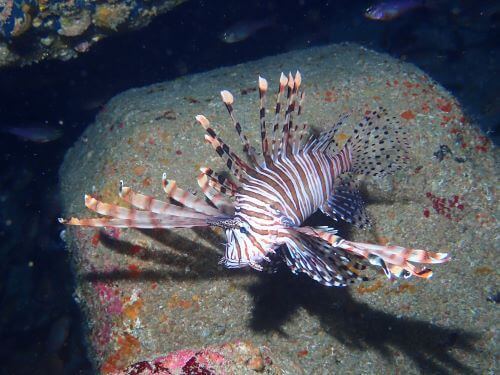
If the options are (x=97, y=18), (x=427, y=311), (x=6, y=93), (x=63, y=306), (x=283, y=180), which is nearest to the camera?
(x=283, y=180)

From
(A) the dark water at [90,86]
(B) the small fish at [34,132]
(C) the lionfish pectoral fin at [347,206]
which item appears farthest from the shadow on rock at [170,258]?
(B) the small fish at [34,132]

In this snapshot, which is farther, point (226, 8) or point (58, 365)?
point (226, 8)

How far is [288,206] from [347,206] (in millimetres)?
842

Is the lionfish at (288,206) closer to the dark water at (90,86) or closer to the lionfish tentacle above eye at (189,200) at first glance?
the lionfish tentacle above eye at (189,200)

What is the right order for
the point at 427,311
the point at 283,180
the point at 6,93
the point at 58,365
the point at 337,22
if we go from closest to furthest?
1. the point at 283,180
2. the point at 427,311
3. the point at 58,365
4. the point at 6,93
5. the point at 337,22

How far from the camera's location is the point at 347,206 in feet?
11.5

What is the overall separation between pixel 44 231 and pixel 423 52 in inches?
385

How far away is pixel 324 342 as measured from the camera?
402cm

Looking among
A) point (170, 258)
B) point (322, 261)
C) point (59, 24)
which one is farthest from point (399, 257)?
point (59, 24)

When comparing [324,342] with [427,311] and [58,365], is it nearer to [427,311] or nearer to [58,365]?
[427,311]

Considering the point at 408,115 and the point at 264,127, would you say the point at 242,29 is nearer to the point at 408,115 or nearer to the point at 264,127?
the point at 408,115

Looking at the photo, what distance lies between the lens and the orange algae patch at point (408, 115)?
472 centimetres

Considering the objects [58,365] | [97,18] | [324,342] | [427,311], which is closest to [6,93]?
[97,18]

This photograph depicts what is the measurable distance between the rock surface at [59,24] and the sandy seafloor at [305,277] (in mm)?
1029
